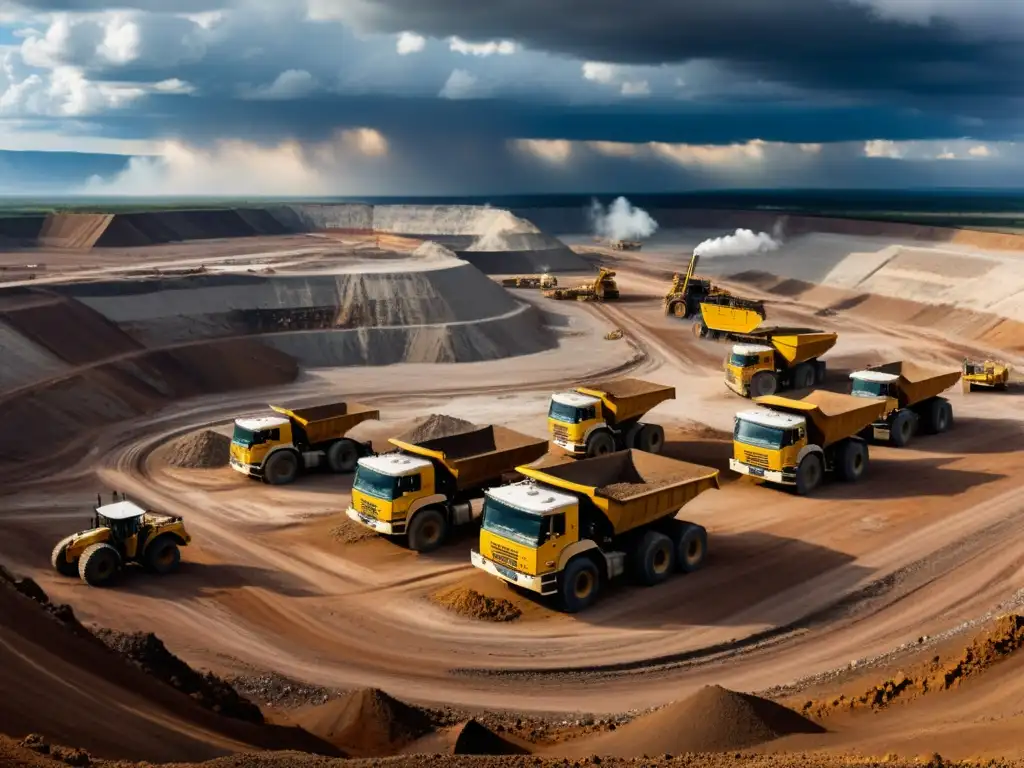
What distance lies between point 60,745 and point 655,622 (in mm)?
10368

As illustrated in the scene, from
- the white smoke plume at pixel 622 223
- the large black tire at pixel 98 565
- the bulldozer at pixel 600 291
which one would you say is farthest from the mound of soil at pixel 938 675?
the white smoke plume at pixel 622 223

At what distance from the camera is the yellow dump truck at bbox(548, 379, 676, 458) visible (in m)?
25.6

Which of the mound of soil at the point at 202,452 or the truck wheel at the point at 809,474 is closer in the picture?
the truck wheel at the point at 809,474

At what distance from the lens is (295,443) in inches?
1008

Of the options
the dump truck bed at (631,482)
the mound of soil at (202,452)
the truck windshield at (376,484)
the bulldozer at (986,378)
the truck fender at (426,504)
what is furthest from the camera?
the bulldozer at (986,378)

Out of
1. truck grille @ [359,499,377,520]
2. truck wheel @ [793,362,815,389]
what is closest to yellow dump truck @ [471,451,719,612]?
truck grille @ [359,499,377,520]

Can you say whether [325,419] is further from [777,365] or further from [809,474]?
[777,365]

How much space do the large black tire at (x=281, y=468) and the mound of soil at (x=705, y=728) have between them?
51.0ft

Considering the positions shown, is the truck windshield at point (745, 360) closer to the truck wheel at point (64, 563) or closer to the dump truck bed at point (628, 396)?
the dump truck bed at point (628, 396)

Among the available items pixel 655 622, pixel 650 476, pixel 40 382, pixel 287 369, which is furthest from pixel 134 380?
pixel 655 622

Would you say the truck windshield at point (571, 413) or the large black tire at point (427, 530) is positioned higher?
→ the truck windshield at point (571, 413)

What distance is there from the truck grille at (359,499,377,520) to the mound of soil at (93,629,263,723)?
262 inches

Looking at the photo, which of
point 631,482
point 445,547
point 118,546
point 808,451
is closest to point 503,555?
point 445,547

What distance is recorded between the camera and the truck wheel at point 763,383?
34.8 meters
